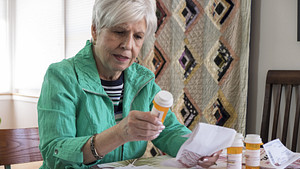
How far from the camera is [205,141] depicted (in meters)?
0.99

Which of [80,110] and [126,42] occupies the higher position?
[126,42]

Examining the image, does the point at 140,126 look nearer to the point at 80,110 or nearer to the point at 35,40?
the point at 80,110

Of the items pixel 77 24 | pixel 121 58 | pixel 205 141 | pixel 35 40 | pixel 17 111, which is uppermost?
pixel 77 24

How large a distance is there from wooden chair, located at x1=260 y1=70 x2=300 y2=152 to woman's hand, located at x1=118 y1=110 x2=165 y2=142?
1.15 metres

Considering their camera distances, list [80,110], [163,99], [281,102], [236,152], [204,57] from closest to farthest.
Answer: [163,99] < [236,152] < [80,110] < [281,102] < [204,57]

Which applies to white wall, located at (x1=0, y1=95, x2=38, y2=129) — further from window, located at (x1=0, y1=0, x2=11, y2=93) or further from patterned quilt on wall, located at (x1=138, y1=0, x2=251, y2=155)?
patterned quilt on wall, located at (x1=138, y1=0, x2=251, y2=155)

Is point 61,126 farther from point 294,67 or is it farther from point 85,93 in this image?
point 294,67

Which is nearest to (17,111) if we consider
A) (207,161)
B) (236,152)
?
(207,161)

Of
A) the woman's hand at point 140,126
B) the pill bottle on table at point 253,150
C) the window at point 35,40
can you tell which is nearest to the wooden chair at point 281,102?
the pill bottle on table at point 253,150

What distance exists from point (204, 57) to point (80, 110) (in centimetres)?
122

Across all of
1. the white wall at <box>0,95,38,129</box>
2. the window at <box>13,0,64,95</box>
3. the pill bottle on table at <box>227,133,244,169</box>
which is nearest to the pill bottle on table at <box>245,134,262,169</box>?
the pill bottle on table at <box>227,133,244,169</box>

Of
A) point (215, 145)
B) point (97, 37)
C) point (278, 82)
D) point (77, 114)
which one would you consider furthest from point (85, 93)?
point (278, 82)

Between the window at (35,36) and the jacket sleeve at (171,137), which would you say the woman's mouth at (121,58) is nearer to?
the jacket sleeve at (171,137)

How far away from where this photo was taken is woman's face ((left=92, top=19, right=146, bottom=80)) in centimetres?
121
